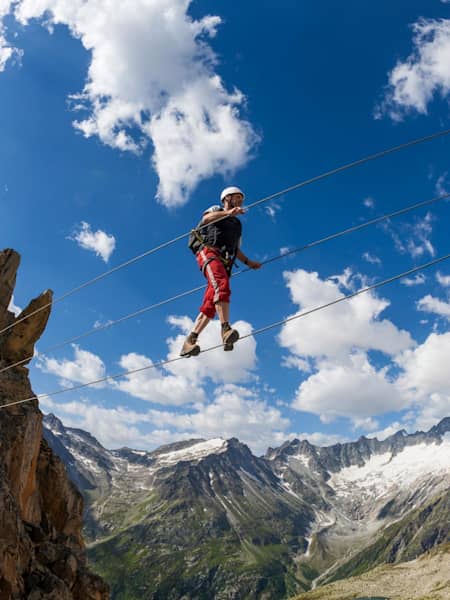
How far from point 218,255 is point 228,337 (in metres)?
2.23

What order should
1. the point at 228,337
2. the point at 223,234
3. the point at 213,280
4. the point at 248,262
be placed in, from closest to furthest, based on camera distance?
the point at 228,337 < the point at 213,280 < the point at 223,234 < the point at 248,262

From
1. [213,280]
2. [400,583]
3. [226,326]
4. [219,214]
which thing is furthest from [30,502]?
[400,583]

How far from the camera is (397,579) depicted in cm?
13425

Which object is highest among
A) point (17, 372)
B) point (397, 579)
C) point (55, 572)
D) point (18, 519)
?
point (17, 372)

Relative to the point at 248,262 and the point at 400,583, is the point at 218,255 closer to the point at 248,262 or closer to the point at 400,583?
the point at 248,262

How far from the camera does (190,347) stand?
12.2 metres

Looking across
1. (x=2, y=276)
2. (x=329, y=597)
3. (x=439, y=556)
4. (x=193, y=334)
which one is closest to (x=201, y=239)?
(x=193, y=334)

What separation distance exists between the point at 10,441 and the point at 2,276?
2123cm

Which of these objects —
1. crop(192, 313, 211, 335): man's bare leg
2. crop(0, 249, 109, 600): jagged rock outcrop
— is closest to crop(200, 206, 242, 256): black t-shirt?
crop(192, 313, 211, 335): man's bare leg

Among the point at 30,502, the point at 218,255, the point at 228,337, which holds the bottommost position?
the point at 30,502

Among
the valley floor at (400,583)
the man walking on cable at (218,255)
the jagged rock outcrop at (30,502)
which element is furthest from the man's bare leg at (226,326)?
the valley floor at (400,583)

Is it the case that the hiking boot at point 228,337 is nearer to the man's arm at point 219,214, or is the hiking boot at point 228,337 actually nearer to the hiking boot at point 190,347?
the hiking boot at point 190,347

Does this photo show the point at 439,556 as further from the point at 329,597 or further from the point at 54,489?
the point at 54,489

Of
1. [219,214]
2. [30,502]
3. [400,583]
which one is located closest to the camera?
[219,214]
